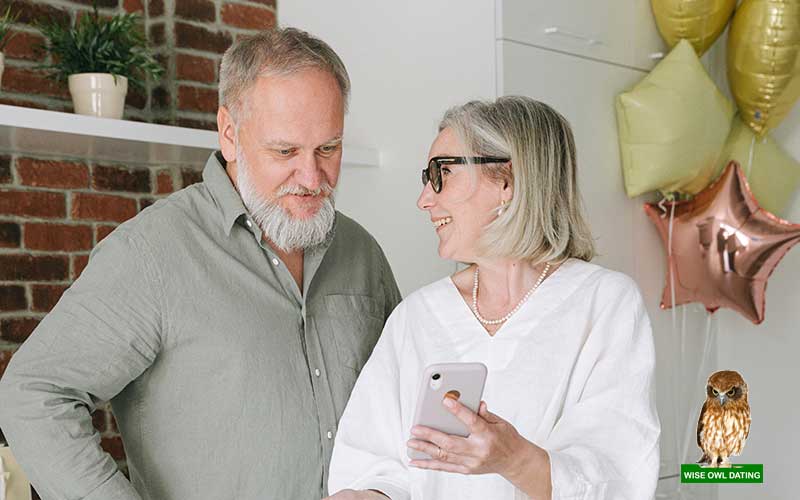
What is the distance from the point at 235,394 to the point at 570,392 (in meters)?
0.63

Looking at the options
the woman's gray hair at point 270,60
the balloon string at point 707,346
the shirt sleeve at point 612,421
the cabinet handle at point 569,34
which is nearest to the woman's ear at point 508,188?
the shirt sleeve at point 612,421

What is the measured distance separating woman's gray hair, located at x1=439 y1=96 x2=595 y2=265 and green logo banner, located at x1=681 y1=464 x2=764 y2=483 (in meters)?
1.02

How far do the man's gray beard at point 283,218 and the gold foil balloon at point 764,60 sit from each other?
170 centimetres

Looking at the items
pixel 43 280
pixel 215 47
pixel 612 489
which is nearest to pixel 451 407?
pixel 612 489

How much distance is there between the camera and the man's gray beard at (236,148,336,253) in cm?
199

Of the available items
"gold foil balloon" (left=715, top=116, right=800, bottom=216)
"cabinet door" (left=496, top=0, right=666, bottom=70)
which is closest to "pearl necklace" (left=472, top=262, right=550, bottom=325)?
"cabinet door" (left=496, top=0, right=666, bottom=70)

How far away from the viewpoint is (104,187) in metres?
2.82

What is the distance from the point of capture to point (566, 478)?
163 cm

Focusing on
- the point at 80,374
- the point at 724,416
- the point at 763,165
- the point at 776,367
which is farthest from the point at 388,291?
the point at 776,367

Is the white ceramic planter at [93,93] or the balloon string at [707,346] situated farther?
the balloon string at [707,346]

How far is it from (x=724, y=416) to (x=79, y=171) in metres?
1.76

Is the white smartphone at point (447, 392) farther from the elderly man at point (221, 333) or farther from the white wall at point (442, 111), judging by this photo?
the white wall at point (442, 111)

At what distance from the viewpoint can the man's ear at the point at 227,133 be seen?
2039 mm

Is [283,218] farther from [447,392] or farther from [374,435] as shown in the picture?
[447,392]
